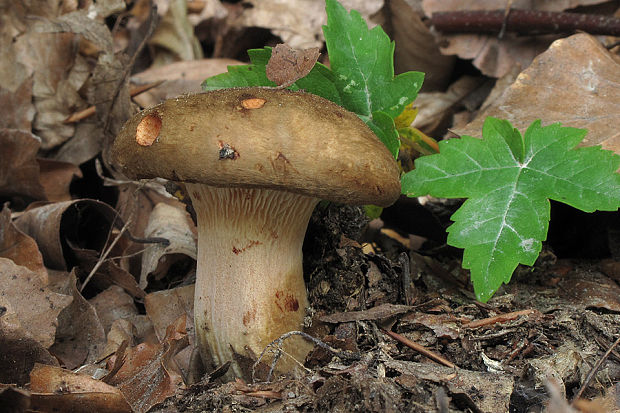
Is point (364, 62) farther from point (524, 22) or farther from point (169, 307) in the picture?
point (524, 22)

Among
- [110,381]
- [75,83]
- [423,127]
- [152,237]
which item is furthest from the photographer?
[423,127]

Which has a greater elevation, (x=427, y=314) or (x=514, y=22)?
(x=514, y=22)

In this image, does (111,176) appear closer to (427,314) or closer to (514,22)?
(427,314)

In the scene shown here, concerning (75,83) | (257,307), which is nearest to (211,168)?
(257,307)

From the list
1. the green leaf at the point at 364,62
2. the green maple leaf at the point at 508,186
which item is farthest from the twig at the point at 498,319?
the green leaf at the point at 364,62

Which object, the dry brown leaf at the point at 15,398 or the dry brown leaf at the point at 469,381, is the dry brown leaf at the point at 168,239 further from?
the dry brown leaf at the point at 469,381

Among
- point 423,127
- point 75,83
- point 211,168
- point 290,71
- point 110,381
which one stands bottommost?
point 423,127

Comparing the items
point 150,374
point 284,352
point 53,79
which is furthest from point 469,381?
point 53,79
